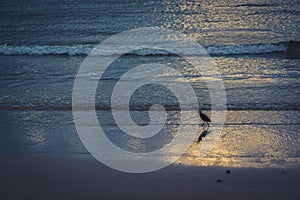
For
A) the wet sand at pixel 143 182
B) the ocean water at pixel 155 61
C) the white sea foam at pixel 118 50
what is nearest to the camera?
the wet sand at pixel 143 182

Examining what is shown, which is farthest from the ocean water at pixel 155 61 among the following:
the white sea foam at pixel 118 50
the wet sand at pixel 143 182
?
the wet sand at pixel 143 182

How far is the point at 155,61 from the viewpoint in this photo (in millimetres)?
13062

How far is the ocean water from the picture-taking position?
22.5 feet

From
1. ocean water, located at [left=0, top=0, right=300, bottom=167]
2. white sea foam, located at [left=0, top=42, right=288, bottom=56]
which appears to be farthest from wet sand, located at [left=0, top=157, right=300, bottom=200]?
white sea foam, located at [left=0, top=42, right=288, bottom=56]

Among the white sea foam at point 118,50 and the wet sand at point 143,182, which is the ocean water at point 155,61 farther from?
the wet sand at point 143,182

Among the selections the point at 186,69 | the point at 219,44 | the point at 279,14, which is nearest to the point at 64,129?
the point at 186,69

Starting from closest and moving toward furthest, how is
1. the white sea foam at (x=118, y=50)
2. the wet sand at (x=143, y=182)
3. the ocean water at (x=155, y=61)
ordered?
the wet sand at (x=143, y=182), the ocean water at (x=155, y=61), the white sea foam at (x=118, y=50)

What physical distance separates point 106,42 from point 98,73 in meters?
5.02

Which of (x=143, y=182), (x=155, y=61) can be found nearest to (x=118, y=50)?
(x=155, y=61)

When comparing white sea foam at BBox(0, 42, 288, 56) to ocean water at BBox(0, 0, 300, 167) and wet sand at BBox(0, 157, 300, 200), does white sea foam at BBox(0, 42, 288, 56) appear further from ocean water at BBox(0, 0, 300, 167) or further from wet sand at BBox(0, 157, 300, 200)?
wet sand at BBox(0, 157, 300, 200)

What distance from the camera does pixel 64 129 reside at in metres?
7.47

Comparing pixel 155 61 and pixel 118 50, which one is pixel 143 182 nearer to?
pixel 155 61

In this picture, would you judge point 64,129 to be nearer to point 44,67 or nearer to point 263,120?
point 263,120

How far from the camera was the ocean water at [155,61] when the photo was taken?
6.86 meters
